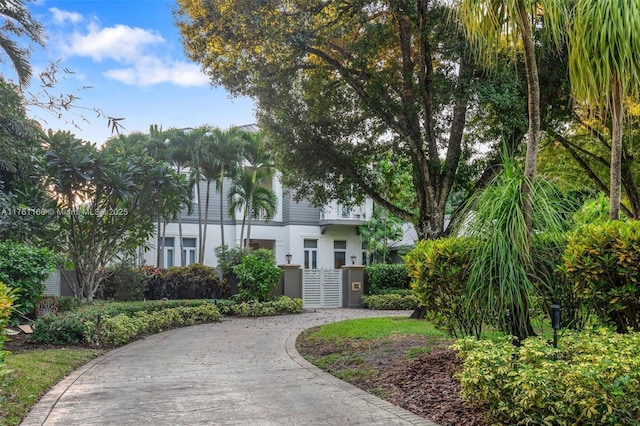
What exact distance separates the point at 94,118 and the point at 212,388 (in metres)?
4.36

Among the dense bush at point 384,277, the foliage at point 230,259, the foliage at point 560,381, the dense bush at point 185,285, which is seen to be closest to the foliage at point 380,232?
the dense bush at point 384,277

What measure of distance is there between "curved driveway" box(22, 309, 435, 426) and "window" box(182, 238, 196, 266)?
16762 mm

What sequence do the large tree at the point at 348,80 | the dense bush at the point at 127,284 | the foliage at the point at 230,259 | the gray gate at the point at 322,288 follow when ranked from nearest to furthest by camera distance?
the large tree at the point at 348,80
the dense bush at the point at 127,284
the foliage at the point at 230,259
the gray gate at the point at 322,288

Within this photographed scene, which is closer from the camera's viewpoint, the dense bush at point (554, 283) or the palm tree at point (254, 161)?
the dense bush at point (554, 283)

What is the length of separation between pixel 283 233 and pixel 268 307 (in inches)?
428

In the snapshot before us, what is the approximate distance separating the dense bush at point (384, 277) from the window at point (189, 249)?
9566mm

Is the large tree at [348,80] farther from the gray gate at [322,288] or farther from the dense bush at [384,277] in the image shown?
the dense bush at [384,277]

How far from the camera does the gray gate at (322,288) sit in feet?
71.6

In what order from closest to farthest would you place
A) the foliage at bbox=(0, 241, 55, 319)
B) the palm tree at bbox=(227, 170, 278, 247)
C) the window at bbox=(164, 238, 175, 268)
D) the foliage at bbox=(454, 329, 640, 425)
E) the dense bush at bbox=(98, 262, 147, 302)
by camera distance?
the foliage at bbox=(454, 329, 640, 425)
the foliage at bbox=(0, 241, 55, 319)
the dense bush at bbox=(98, 262, 147, 302)
the palm tree at bbox=(227, 170, 278, 247)
the window at bbox=(164, 238, 175, 268)

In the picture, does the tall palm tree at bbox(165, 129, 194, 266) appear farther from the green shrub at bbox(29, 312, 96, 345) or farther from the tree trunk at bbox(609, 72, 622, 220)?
the tree trunk at bbox(609, 72, 622, 220)

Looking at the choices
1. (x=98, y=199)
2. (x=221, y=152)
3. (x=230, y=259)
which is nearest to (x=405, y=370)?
(x=98, y=199)

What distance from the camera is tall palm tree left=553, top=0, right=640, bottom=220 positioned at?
236 inches

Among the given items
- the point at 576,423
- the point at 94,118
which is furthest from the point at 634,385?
the point at 94,118

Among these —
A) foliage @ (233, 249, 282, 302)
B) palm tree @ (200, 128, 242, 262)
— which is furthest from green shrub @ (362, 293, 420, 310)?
palm tree @ (200, 128, 242, 262)
